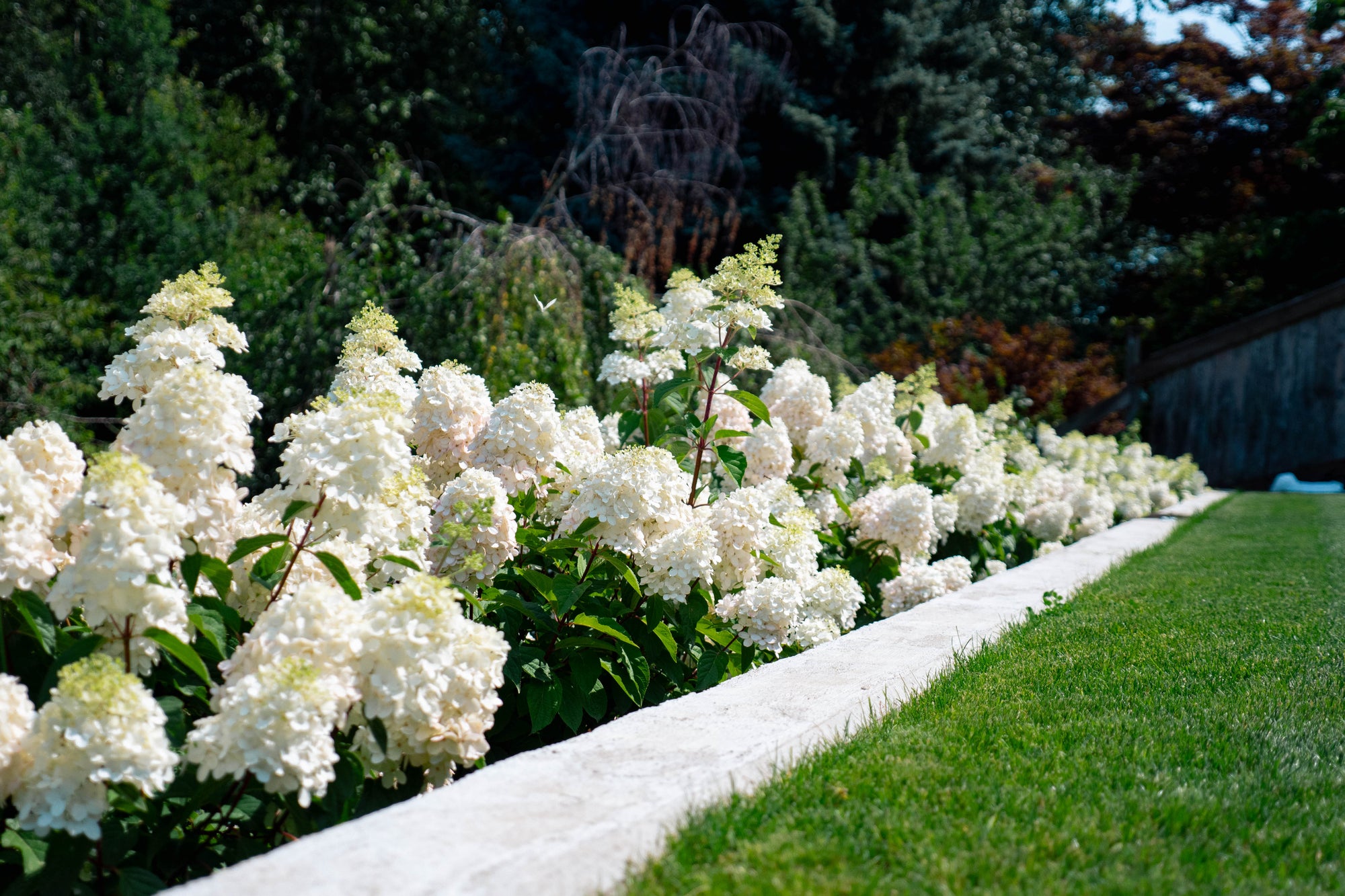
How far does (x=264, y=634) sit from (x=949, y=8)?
1594 cm

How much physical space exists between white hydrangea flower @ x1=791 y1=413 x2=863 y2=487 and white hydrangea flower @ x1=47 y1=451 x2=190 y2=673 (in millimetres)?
3123

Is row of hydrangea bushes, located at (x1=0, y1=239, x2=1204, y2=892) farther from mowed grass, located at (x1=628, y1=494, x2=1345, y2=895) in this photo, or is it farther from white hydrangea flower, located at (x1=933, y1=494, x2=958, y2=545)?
white hydrangea flower, located at (x1=933, y1=494, x2=958, y2=545)

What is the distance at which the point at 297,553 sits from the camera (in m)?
2.18

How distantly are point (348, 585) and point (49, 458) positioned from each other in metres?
0.77

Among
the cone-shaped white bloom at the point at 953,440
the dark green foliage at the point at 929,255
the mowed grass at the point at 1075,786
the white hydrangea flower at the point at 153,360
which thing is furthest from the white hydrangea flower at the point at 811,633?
Result: the dark green foliage at the point at 929,255

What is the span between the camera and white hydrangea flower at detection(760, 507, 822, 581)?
3287mm

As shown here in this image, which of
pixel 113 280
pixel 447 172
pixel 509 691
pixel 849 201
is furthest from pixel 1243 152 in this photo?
pixel 509 691

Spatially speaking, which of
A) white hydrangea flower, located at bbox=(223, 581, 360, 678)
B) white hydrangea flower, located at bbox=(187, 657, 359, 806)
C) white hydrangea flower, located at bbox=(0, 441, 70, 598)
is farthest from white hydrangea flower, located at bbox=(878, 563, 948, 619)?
white hydrangea flower, located at bbox=(0, 441, 70, 598)

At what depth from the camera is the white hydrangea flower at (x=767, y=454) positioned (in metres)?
4.35

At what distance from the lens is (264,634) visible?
196cm

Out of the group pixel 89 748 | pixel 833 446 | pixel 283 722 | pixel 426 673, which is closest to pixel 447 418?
pixel 426 673

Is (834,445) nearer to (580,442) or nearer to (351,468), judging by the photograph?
(580,442)

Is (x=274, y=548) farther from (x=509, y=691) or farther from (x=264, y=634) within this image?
(x=509, y=691)

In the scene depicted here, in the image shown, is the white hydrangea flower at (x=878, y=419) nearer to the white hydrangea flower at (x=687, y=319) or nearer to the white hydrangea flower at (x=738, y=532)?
the white hydrangea flower at (x=687, y=319)
